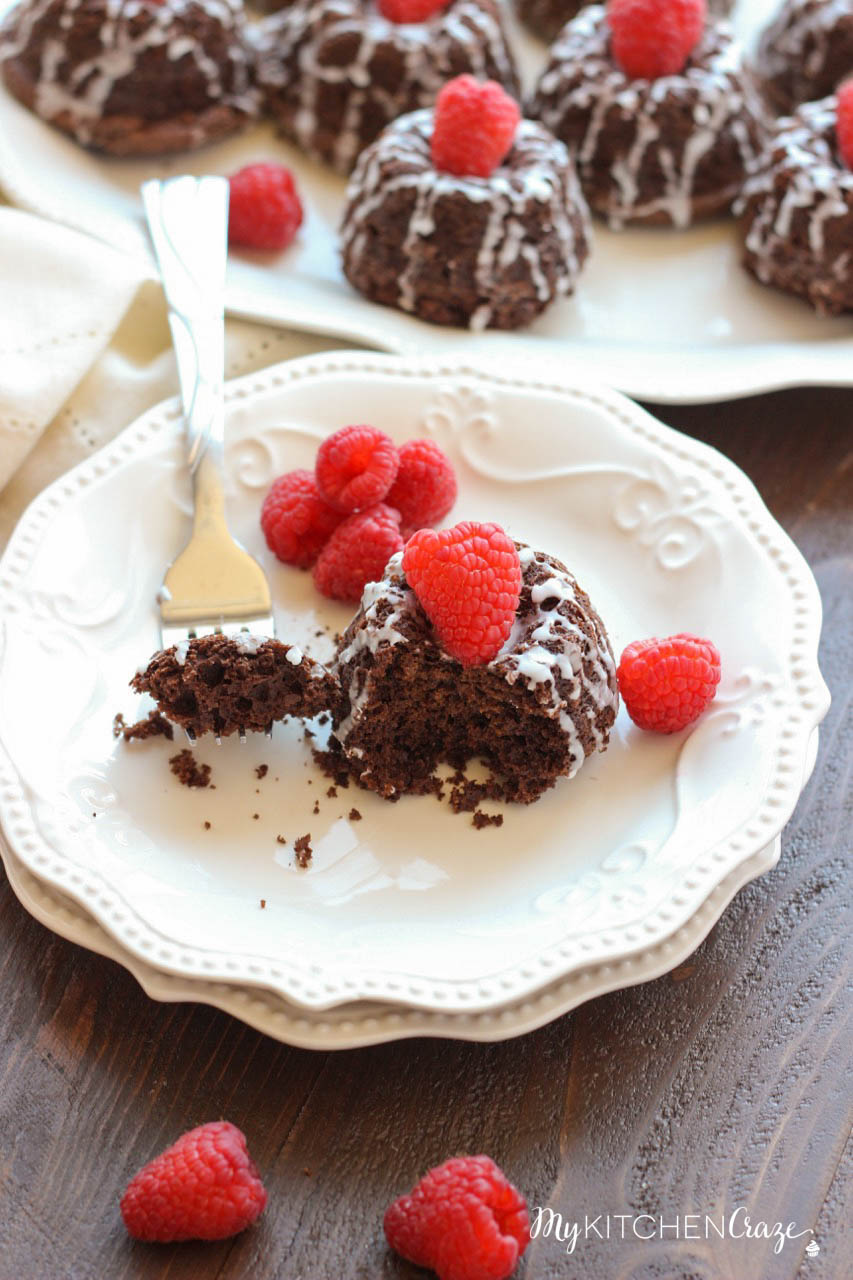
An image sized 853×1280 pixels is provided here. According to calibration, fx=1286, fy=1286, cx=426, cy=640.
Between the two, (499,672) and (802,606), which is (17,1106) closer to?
(499,672)

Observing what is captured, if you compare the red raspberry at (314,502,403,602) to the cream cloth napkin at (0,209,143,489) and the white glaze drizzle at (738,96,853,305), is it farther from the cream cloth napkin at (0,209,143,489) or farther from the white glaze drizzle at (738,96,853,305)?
the white glaze drizzle at (738,96,853,305)

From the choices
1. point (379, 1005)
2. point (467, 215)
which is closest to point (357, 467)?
point (467, 215)

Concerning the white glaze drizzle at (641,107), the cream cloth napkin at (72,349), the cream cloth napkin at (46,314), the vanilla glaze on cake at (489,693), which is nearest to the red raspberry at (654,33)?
the white glaze drizzle at (641,107)

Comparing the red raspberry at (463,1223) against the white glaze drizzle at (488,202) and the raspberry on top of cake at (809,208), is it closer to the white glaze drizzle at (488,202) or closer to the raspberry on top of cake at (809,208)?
the white glaze drizzle at (488,202)

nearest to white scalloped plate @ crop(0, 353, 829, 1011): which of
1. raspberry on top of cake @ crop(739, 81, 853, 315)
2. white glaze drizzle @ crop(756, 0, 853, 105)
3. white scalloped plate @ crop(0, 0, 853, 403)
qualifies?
Answer: white scalloped plate @ crop(0, 0, 853, 403)

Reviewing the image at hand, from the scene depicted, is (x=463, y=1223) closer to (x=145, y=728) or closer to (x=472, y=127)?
(x=145, y=728)

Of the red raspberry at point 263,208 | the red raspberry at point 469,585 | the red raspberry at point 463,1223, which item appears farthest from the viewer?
the red raspberry at point 263,208

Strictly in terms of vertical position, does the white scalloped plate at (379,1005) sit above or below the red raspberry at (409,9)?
below

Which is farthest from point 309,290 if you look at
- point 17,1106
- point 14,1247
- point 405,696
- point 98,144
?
point 14,1247
